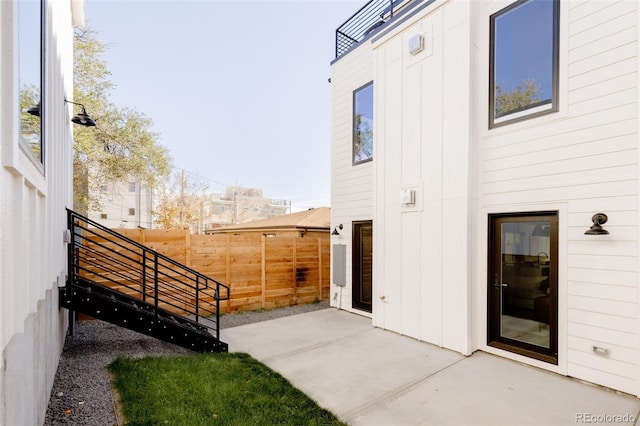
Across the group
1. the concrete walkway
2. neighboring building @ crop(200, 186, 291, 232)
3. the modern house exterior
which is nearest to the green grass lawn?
the concrete walkway

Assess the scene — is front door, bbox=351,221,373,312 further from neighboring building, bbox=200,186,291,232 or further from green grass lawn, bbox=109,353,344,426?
neighboring building, bbox=200,186,291,232

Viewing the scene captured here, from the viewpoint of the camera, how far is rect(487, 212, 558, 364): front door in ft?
13.0

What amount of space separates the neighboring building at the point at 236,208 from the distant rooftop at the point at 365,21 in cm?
2005

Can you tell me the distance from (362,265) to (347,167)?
2.35 m

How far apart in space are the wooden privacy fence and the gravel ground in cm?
75

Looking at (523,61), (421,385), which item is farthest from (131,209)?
(523,61)

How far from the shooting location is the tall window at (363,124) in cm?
692

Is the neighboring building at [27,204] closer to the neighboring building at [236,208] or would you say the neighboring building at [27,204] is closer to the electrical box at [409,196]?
the electrical box at [409,196]

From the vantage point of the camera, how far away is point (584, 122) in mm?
3740

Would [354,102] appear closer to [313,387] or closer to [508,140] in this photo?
[508,140]

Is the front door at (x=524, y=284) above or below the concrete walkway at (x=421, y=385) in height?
above

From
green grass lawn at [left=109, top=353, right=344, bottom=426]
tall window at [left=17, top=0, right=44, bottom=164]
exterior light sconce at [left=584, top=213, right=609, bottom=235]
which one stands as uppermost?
tall window at [left=17, top=0, right=44, bottom=164]

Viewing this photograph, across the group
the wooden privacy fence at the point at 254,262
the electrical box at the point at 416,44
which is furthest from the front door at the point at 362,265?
the electrical box at the point at 416,44

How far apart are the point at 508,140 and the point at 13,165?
5195 millimetres
